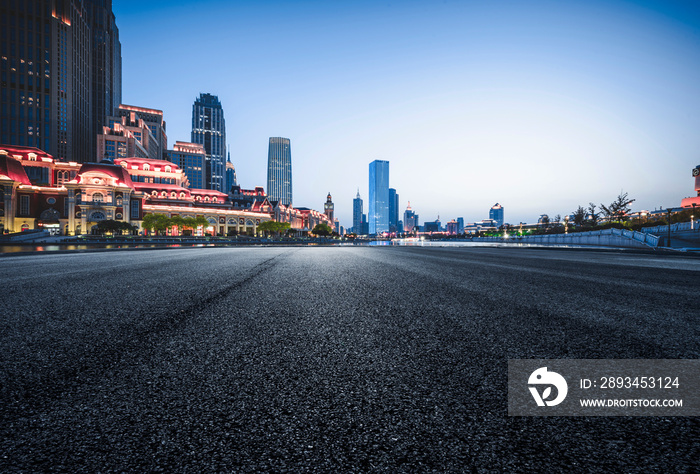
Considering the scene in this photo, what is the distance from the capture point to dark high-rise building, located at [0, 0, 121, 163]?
8294 cm

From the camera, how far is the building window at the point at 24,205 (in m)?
68.4

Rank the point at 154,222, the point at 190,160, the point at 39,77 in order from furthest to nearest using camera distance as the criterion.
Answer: the point at 190,160 < the point at 39,77 < the point at 154,222

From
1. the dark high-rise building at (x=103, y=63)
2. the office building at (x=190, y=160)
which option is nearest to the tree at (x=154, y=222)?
the dark high-rise building at (x=103, y=63)

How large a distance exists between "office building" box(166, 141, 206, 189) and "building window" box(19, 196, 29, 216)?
9681cm

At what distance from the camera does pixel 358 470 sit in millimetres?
1111

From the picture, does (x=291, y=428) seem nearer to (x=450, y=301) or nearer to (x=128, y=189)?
(x=450, y=301)

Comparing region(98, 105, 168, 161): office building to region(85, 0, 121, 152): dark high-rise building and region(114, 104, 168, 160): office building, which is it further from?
region(85, 0, 121, 152): dark high-rise building

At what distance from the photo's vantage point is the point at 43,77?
86.9m

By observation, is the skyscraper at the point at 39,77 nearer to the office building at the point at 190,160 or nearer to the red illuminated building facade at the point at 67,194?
the red illuminated building facade at the point at 67,194

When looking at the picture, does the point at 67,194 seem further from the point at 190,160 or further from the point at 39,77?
the point at 190,160

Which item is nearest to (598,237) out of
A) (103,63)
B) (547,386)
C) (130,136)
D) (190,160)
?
(547,386)

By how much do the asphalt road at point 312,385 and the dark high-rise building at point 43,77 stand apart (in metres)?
120

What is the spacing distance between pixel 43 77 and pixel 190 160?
79030mm

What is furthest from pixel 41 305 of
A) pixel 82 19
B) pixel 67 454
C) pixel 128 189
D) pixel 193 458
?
pixel 82 19
